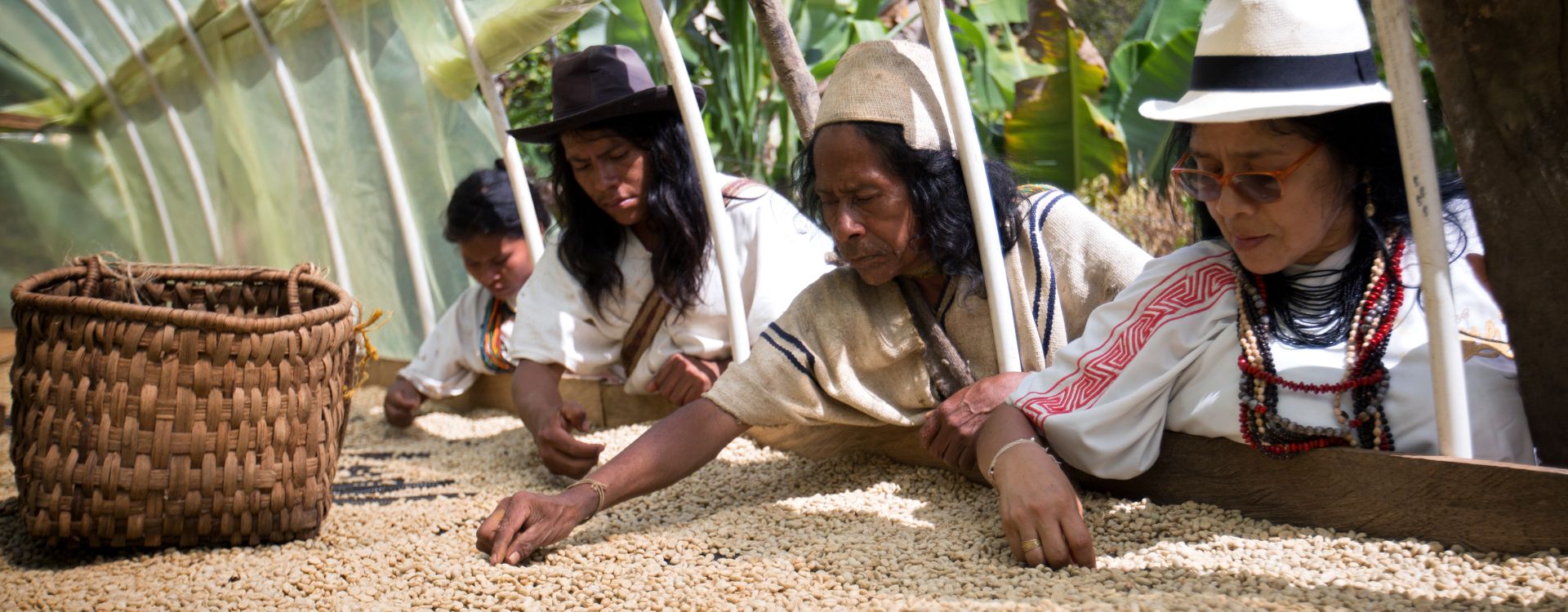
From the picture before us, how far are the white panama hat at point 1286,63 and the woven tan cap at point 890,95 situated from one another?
70cm

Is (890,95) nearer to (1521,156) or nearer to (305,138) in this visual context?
(1521,156)

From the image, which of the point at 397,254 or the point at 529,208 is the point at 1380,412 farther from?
the point at 397,254

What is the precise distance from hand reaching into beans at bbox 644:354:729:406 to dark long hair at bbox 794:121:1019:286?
90 centimetres

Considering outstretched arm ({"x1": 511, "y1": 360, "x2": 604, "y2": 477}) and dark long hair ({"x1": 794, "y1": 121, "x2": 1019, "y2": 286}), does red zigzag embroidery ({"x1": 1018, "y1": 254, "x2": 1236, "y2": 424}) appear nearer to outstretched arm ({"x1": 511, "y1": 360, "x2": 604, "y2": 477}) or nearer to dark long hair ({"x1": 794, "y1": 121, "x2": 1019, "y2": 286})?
dark long hair ({"x1": 794, "y1": 121, "x2": 1019, "y2": 286})

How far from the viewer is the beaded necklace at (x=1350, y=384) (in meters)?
2.01

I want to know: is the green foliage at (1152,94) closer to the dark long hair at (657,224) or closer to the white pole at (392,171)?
the dark long hair at (657,224)

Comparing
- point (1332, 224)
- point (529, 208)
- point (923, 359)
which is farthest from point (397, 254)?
point (1332, 224)

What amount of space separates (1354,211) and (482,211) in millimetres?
3077

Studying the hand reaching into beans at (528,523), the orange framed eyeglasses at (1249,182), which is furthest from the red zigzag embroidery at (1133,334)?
the hand reaching into beans at (528,523)

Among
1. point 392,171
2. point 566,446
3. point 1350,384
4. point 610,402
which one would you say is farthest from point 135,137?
point 1350,384

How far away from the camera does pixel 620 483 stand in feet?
8.21

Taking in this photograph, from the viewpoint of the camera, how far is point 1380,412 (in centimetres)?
201

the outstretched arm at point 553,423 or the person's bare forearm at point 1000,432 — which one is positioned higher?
the person's bare forearm at point 1000,432

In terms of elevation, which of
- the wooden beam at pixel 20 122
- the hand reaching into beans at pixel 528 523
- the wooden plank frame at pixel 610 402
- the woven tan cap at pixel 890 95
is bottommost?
the wooden plank frame at pixel 610 402
